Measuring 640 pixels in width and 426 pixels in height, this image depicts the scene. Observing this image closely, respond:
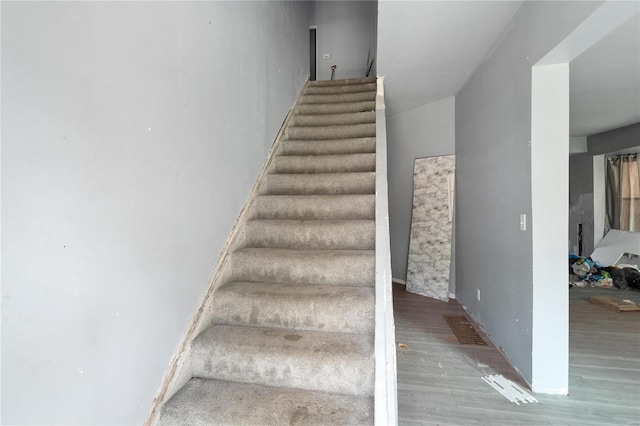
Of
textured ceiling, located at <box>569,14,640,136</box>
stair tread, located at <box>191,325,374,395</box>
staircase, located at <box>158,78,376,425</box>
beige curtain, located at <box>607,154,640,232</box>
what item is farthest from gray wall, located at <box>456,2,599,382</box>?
beige curtain, located at <box>607,154,640,232</box>

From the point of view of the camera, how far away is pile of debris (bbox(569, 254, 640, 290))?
4.36m

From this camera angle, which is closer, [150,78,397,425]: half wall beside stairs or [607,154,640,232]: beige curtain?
[150,78,397,425]: half wall beside stairs

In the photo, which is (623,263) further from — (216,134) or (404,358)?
(216,134)

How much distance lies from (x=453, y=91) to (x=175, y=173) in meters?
3.56

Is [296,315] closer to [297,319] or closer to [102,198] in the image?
[297,319]

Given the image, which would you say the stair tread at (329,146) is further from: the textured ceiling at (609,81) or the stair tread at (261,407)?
the stair tread at (261,407)

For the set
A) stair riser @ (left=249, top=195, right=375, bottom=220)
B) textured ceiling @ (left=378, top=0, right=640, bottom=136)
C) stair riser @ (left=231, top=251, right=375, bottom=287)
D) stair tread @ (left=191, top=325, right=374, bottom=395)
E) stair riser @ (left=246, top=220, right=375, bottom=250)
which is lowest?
stair tread @ (left=191, top=325, right=374, bottom=395)

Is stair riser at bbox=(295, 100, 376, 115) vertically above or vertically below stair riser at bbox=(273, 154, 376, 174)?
above

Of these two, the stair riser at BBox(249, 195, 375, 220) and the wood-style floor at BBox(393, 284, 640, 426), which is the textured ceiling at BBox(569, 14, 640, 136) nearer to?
the stair riser at BBox(249, 195, 375, 220)

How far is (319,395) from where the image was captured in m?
1.26

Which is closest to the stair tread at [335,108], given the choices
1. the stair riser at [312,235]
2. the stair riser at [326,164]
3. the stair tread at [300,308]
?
the stair riser at [326,164]

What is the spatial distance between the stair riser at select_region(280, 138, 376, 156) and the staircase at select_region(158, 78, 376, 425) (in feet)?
0.63

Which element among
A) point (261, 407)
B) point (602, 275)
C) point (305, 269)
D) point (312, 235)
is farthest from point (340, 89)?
point (602, 275)

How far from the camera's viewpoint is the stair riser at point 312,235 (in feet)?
6.32
